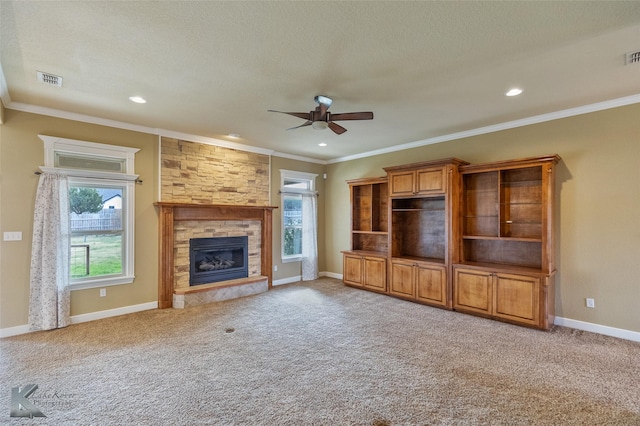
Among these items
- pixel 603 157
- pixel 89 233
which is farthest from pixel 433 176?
pixel 89 233

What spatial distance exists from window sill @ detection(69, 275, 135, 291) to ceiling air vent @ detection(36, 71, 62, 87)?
8.71ft

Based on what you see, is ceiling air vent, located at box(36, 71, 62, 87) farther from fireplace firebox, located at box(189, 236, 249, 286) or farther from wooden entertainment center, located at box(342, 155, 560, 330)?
wooden entertainment center, located at box(342, 155, 560, 330)

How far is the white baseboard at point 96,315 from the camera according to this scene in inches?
152

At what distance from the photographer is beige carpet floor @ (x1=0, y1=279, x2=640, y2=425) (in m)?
2.33

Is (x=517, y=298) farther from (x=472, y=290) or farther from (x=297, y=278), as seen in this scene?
(x=297, y=278)

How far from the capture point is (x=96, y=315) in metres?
4.45

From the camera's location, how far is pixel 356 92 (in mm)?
3520

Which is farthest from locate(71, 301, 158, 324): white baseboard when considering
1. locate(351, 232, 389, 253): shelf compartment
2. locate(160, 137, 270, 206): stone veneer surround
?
locate(351, 232, 389, 253): shelf compartment

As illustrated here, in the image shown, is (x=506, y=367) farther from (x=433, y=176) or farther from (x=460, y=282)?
(x=433, y=176)

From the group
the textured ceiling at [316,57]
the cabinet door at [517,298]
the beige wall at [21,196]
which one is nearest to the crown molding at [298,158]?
the textured ceiling at [316,57]

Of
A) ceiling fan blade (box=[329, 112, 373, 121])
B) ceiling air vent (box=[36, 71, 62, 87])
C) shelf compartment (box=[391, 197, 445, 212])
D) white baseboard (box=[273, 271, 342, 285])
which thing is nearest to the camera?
ceiling air vent (box=[36, 71, 62, 87])

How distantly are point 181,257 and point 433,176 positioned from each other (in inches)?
178

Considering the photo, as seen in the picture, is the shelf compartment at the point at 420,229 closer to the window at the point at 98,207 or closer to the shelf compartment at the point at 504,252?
the shelf compartment at the point at 504,252

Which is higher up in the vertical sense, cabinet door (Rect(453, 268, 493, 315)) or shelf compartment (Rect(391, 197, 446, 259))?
shelf compartment (Rect(391, 197, 446, 259))
